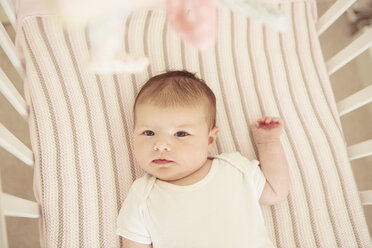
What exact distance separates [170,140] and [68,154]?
252 mm

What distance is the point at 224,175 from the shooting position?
29.2 inches

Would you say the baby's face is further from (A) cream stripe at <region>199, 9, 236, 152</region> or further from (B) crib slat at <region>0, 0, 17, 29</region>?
(B) crib slat at <region>0, 0, 17, 29</region>

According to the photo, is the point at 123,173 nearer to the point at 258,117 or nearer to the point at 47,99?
the point at 47,99

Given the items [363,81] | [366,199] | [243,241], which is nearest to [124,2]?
[243,241]

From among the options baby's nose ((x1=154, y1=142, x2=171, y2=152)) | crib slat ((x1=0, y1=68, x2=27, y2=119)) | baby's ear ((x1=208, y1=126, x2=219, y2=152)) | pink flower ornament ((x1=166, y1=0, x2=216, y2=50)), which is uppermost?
crib slat ((x1=0, y1=68, x2=27, y2=119))

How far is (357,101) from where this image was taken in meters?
0.83

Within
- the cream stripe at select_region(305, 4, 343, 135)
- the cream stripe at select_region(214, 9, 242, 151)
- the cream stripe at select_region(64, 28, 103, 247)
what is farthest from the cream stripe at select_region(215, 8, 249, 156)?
the cream stripe at select_region(64, 28, 103, 247)

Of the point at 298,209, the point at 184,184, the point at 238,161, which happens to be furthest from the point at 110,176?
the point at 298,209

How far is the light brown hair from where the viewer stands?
0.71m

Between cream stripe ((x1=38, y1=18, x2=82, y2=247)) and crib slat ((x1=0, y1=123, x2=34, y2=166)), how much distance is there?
2.8 inches

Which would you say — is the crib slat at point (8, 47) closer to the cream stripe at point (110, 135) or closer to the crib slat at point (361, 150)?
the cream stripe at point (110, 135)

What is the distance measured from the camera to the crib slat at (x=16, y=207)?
1.84 feet

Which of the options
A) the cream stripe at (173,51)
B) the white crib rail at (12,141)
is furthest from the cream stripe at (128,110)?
the white crib rail at (12,141)

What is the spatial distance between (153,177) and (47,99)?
0.31 meters
